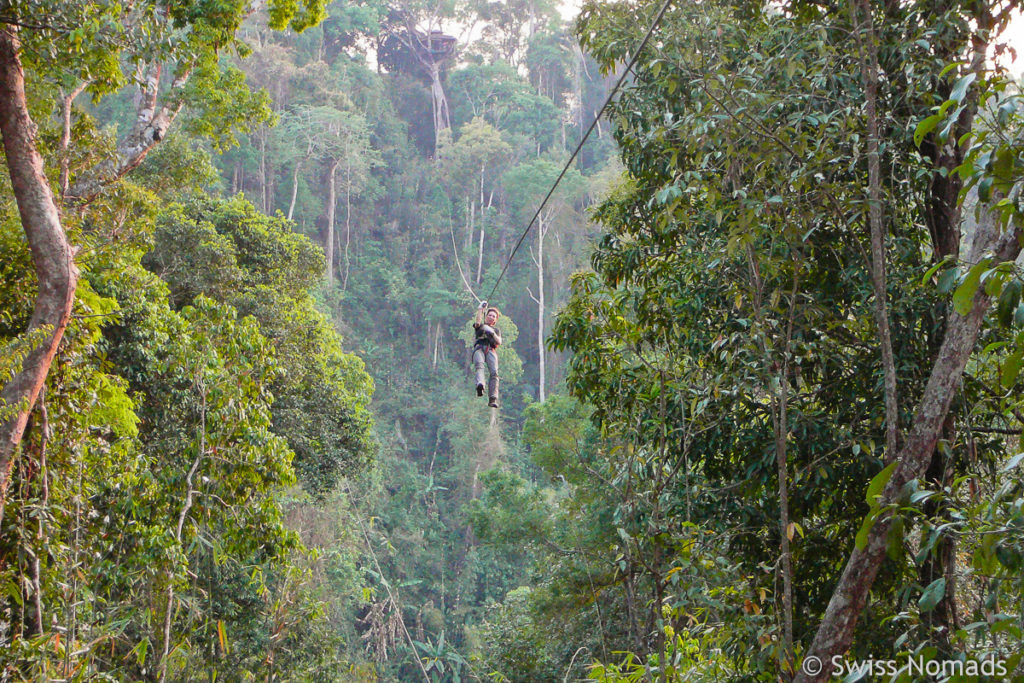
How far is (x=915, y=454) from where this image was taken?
2867 mm

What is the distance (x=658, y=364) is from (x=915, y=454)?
160cm

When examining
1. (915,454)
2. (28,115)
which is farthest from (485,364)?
(915,454)

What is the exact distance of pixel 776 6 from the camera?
14.3 ft

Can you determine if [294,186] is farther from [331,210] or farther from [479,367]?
[479,367]

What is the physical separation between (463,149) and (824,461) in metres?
24.6

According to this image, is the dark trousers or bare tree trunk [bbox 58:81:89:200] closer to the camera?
bare tree trunk [bbox 58:81:89:200]

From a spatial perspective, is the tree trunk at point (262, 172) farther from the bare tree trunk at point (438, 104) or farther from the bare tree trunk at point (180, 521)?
the bare tree trunk at point (180, 521)

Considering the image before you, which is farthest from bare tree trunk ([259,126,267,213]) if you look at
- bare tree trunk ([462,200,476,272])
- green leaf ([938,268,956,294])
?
green leaf ([938,268,956,294])

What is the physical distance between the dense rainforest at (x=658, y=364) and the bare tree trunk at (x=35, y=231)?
18mm

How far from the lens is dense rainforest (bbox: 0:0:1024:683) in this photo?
2.88 meters

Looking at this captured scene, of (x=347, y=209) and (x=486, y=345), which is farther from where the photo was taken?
(x=347, y=209)

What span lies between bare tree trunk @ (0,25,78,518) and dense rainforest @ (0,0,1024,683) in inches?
0.7

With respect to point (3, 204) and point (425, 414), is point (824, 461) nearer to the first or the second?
point (3, 204)

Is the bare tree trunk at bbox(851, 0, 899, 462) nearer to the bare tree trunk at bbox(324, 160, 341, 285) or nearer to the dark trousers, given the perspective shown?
the dark trousers
